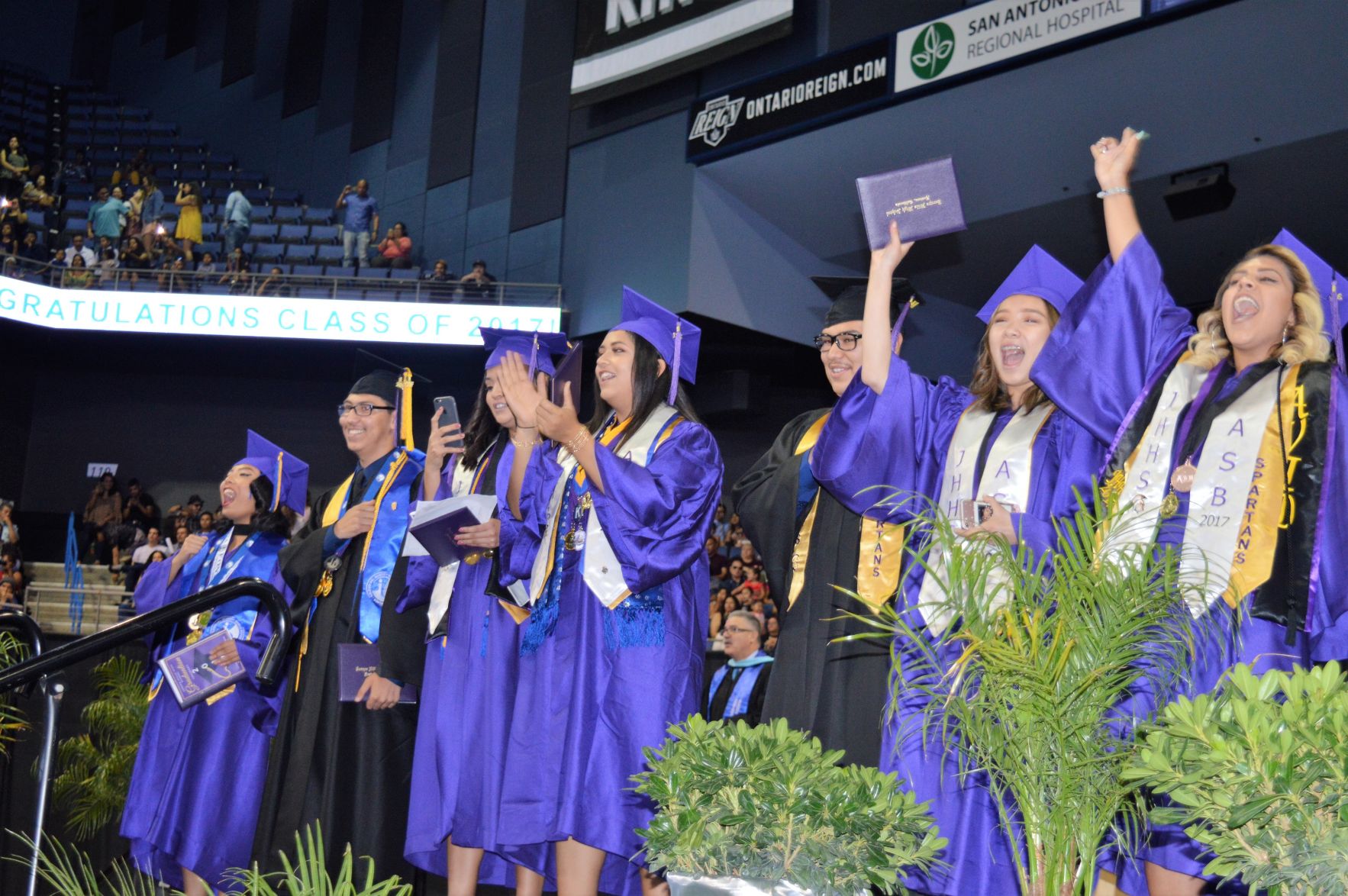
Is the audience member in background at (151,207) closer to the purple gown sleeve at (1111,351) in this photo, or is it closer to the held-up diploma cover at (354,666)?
the held-up diploma cover at (354,666)

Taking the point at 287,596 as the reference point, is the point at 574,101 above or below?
above

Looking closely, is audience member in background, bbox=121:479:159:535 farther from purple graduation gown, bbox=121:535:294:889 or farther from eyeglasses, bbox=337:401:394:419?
eyeglasses, bbox=337:401:394:419

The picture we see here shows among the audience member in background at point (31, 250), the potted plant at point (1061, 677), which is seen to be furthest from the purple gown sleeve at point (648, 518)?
the audience member in background at point (31, 250)

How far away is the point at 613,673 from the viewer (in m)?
3.60

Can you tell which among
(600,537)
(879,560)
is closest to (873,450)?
(879,560)

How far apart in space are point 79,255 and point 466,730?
42.0 ft

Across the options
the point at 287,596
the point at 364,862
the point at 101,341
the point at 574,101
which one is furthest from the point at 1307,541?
the point at 101,341

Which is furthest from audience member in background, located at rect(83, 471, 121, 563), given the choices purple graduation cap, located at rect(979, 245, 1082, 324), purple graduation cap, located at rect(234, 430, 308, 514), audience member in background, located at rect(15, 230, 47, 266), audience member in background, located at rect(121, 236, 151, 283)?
purple graduation cap, located at rect(979, 245, 1082, 324)

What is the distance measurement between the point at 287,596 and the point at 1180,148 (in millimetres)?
7658

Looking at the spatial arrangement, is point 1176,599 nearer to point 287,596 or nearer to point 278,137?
point 287,596

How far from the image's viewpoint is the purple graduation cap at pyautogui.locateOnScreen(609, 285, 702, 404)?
3902mm

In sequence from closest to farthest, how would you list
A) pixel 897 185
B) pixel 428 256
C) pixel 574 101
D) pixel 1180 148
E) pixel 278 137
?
pixel 897 185, pixel 1180 148, pixel 574 101, pixel 428 256, pixel 278 137

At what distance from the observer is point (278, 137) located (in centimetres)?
1923

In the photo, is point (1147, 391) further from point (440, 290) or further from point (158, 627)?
point (440, 290)
